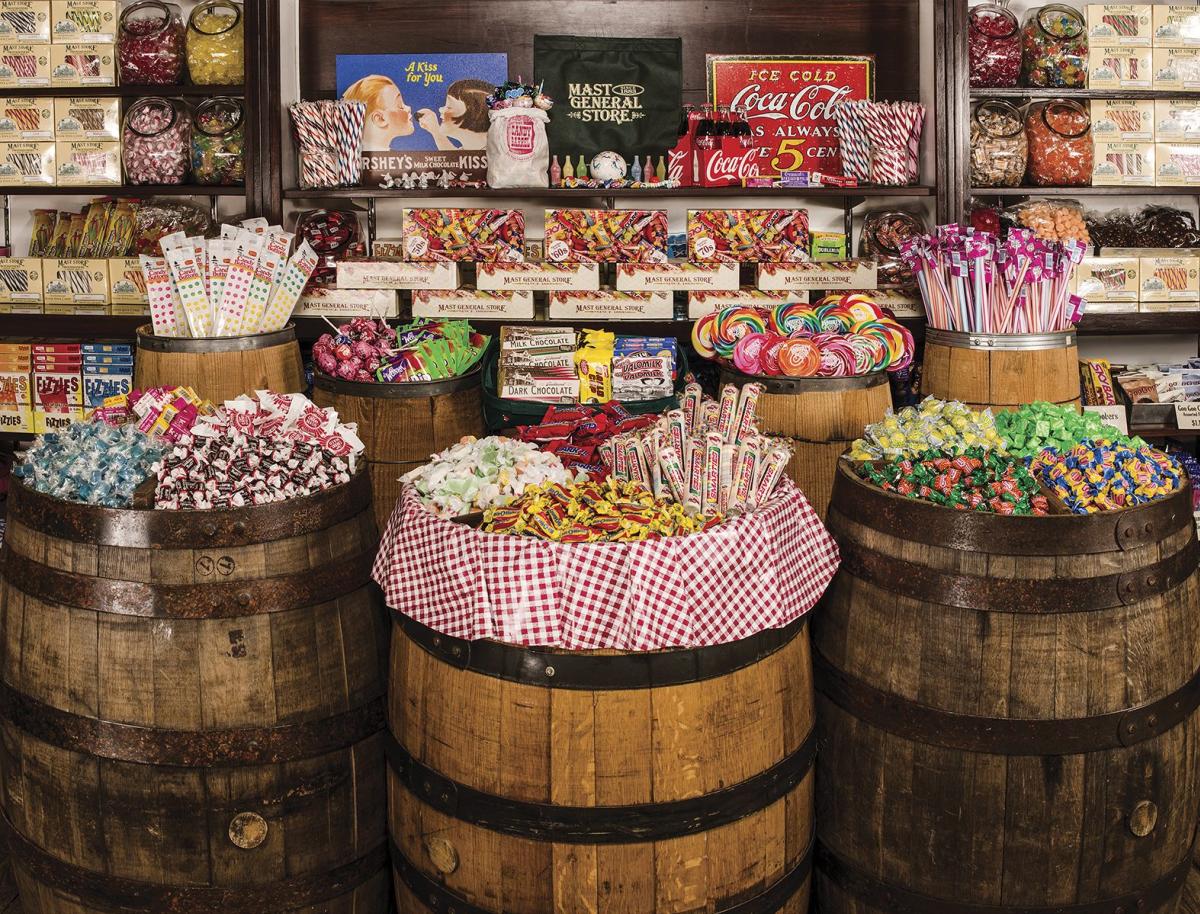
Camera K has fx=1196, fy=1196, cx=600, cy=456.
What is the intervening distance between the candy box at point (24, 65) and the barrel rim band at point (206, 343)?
4.38 ft

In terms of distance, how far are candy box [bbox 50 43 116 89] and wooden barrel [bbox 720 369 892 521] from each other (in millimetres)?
2745

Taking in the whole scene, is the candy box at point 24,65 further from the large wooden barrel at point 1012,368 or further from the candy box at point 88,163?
the large wooden barrel at point 1012,368

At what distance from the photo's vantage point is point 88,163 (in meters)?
4.39

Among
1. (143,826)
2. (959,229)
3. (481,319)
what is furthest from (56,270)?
(959,229)

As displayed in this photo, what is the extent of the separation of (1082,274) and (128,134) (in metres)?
3.46

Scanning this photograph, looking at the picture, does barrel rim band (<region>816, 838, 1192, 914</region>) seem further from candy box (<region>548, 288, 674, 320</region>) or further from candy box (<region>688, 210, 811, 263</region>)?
candy box (<region>688, 210, 811, 263</region>)

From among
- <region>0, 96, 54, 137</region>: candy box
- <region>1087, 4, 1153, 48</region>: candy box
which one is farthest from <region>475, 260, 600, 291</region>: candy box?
<region>1087, 4, 1153, 48</region>: candy box

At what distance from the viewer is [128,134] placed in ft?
14.3

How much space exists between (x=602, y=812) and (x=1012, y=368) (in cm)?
220

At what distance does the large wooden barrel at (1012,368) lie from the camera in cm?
359

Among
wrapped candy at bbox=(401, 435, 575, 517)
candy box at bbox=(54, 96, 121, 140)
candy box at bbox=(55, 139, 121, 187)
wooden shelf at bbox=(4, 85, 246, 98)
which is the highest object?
wooden shelf at bbox=(4, 85, 246, 98)

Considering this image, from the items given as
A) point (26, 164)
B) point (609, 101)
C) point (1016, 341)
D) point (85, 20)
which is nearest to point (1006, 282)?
point (1016, 341)

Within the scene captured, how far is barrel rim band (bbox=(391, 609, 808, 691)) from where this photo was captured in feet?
6.40

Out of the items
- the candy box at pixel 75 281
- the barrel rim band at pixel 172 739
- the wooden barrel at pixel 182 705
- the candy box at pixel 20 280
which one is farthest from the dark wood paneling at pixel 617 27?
the barrel rim band at pixel 172 739
